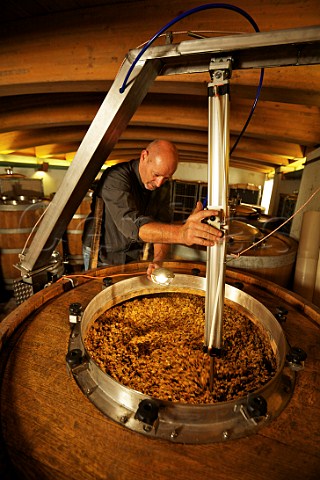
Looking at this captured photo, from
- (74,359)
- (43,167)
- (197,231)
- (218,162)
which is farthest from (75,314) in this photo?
(43,167)

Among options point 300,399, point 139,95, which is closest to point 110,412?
point 300,399

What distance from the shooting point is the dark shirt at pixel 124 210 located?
72.4 inches

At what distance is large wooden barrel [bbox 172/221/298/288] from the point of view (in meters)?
2.74

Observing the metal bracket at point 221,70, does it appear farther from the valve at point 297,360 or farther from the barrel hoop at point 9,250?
the barrel hoop at point 9,250

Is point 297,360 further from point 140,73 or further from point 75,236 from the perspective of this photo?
point 75,236

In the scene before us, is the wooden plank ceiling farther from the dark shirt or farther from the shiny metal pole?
the dark shirt

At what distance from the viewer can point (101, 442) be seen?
0.83m

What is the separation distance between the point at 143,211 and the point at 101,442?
2.32 m

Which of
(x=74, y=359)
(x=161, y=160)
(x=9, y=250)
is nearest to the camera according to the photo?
(x=74, y=359)

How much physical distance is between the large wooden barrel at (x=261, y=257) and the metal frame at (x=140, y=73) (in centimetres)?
180

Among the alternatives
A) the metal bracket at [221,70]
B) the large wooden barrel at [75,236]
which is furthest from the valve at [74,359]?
the large wooden barrel at [75,236]

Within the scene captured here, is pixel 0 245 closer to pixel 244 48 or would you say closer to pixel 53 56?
pixel 53 56

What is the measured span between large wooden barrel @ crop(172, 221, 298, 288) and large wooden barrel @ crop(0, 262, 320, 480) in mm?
1581

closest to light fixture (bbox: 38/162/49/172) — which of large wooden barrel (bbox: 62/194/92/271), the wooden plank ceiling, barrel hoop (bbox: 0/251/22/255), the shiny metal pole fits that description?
large wooden barrel (bbox: 62/194/92/271)
